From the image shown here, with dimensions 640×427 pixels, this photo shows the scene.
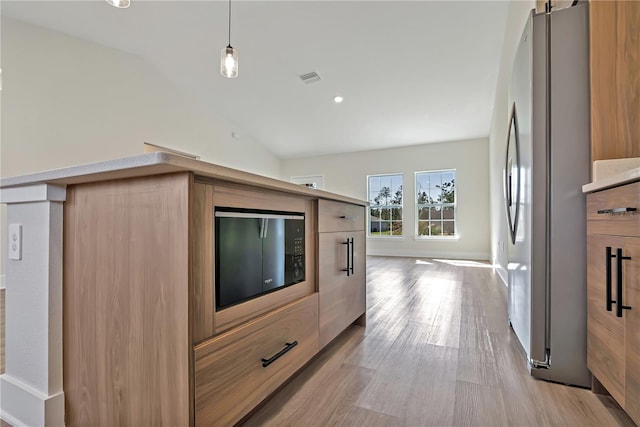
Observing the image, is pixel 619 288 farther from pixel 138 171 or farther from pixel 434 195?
pixel 434 195

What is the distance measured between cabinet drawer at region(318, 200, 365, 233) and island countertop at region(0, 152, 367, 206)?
17.5 inches

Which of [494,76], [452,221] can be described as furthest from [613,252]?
[452,221]

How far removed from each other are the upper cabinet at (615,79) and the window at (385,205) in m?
5.55

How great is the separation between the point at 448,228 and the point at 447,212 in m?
0.36

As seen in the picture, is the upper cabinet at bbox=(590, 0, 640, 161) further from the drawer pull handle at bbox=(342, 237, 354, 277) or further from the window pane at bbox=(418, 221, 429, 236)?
the window pane at bbox=(418, 221, 429, 236)

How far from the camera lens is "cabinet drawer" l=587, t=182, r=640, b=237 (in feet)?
3.10

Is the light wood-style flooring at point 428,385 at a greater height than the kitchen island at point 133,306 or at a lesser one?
lesser

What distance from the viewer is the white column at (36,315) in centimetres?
93

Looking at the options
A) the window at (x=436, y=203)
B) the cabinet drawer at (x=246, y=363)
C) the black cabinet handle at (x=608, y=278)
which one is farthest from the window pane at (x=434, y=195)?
the cabinet drawer at (x=246, y=363)

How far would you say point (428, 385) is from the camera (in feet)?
4.16

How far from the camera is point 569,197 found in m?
1.30

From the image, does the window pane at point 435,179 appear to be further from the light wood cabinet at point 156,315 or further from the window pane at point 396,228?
the light wood cabinet at point 156,315

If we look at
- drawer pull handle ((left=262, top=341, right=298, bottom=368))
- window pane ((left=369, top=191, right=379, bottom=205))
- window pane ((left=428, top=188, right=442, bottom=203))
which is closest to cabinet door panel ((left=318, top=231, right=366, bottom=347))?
drawer pull handle ((left=262, top=341, right=298, bottom=368))

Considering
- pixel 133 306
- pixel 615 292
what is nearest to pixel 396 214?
pixel 615 292
